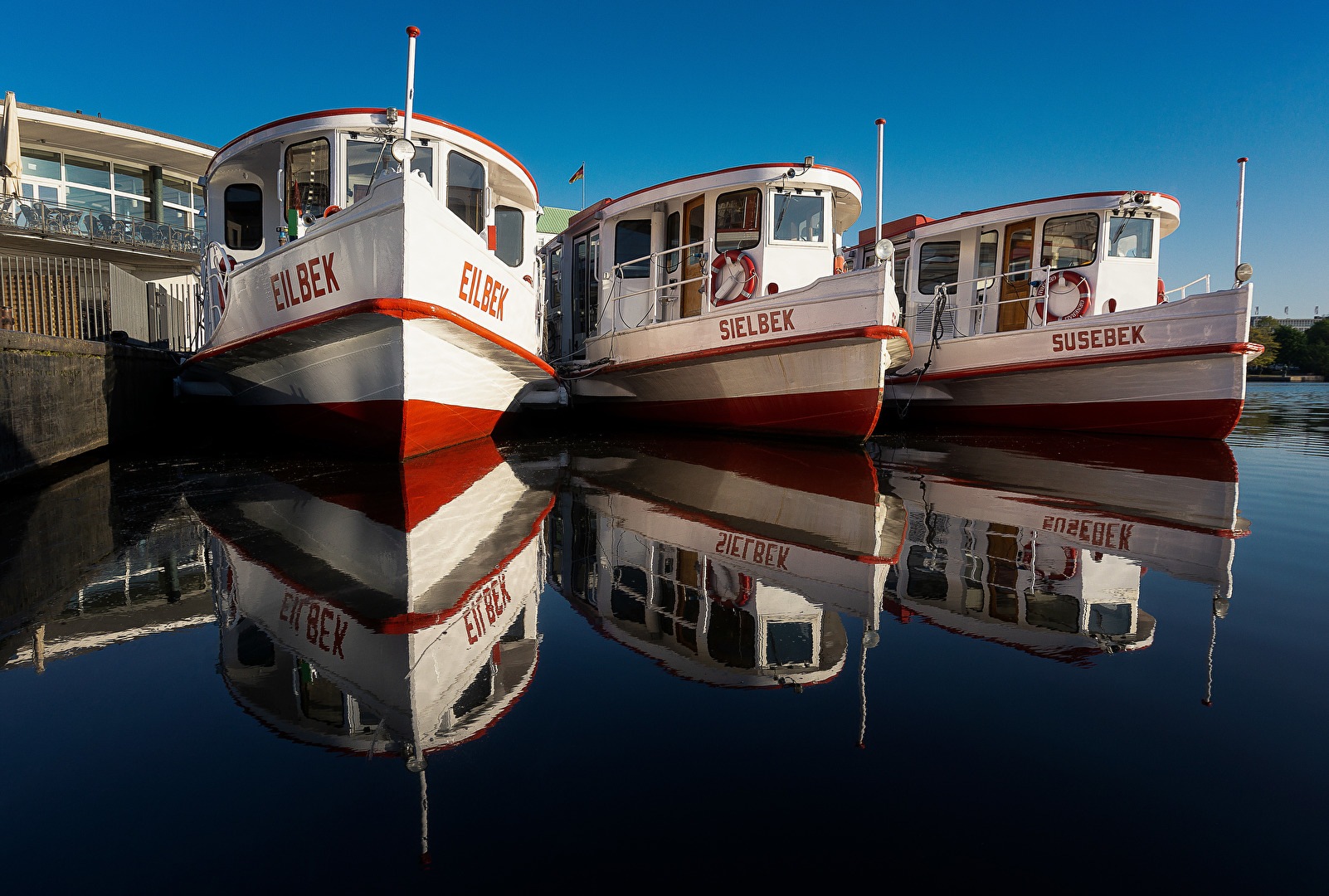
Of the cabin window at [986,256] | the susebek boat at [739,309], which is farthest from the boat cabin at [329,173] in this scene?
the cabin window at [986,256]

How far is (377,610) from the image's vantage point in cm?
227

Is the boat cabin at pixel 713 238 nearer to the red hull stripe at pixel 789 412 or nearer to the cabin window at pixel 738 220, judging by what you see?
the cabin window at pixel 738 220

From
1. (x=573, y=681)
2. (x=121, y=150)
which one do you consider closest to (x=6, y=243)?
(x=121, y=150)

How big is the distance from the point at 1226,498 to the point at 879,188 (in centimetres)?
499

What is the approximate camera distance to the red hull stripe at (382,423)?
5.83 metres

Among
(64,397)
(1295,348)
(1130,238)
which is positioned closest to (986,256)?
(1130,238)

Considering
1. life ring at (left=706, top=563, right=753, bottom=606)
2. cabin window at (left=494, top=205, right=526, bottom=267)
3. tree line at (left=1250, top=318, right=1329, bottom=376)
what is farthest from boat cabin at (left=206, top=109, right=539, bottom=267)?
tree line at (left=1250, top=318, right=1329, bottom=376)

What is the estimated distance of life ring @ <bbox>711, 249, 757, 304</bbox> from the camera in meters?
8.66

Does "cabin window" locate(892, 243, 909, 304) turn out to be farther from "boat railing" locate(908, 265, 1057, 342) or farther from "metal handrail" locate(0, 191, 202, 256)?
"metal handrail" locate(0, 191, 202, 256)

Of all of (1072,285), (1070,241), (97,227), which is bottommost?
(1072,285)

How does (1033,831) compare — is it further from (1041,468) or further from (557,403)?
(557,403)

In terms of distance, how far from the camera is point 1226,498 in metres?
4.66

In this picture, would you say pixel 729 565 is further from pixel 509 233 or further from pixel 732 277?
pixel 509 233

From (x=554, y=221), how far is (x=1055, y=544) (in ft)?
81.7
